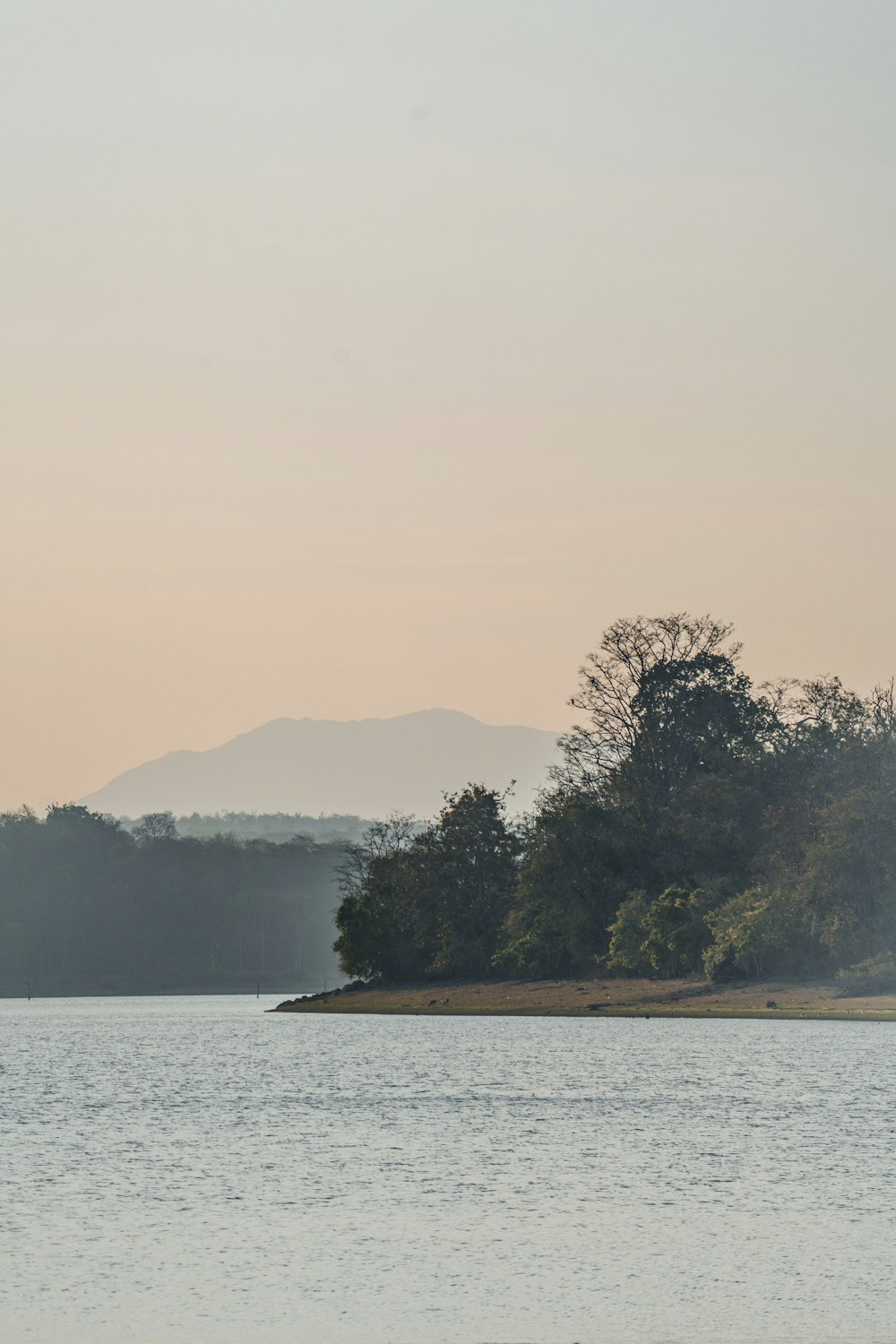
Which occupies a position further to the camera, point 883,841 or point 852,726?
point 852,726

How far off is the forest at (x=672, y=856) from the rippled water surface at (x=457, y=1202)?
34226 millimetres

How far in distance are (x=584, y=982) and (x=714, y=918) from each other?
15075 mm

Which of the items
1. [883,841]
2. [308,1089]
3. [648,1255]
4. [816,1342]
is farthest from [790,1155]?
[883,841]

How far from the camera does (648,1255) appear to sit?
1116 inches

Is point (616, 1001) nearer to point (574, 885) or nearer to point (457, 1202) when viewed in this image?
point (574, 885)

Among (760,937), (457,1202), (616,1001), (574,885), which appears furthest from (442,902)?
(457,1202)

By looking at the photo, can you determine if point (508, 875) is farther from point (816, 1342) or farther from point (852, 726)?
A: point (816, 1342)

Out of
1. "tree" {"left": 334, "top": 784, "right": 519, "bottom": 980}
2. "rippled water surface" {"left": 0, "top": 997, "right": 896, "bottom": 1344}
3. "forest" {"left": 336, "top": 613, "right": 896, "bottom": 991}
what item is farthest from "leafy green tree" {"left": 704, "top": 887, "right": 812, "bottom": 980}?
"rippled water surface" {"left": 0, "top": 997, "right": 896, "bottom": 1344}

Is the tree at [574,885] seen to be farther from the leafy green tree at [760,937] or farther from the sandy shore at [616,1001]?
the leafy green tree at [760,937]

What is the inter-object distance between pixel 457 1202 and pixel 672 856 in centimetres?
9395

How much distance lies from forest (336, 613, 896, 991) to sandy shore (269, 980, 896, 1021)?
168cm

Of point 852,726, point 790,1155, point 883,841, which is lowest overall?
point 790,1155

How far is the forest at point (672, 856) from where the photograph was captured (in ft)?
354

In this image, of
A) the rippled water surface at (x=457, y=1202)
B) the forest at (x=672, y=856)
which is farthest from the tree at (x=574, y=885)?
the rippled water surface at (x=457, y=1202)
